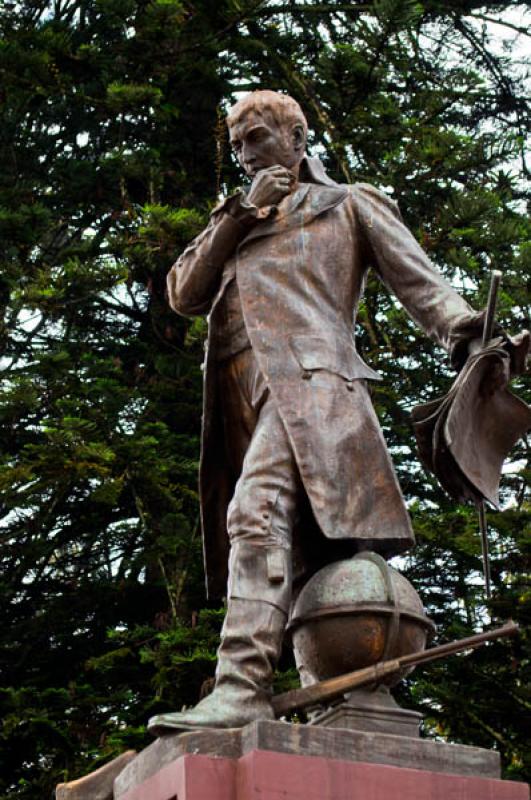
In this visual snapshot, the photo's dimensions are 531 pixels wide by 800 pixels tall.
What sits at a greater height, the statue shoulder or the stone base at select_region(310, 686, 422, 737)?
the statue shoulder

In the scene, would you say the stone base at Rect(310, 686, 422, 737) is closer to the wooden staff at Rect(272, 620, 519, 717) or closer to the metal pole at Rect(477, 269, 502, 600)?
the wooden staff at Rect(272, 620, 519, 717)

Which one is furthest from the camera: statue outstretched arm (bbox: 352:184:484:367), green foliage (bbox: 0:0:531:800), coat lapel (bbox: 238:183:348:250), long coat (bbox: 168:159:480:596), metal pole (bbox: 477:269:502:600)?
green foliage (bbox: 0:0:531:800)

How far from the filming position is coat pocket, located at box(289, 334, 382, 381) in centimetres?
664

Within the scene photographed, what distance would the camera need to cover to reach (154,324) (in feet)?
50.5

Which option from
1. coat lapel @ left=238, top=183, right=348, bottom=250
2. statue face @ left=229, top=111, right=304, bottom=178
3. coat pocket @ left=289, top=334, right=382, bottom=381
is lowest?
coat pocket @ left=289, top=334, right=382, bottom=381

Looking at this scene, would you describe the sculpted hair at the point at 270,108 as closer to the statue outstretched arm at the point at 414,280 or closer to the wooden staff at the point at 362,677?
the statue outstretched arm at the point at 414,280

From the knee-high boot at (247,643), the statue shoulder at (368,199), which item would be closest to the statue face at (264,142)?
the statue shoulder at (368,199)

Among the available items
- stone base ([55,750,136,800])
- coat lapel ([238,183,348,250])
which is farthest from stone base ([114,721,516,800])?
coat lapel ([238,183,348,250])

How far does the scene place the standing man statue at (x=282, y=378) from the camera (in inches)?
246

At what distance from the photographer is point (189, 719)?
19.7ft

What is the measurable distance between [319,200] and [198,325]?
686 centimetres

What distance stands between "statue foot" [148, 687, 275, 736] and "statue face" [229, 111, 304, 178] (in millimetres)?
1938

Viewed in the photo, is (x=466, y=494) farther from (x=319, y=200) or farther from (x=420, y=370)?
(x=420, y=370)

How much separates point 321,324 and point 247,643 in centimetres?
116
